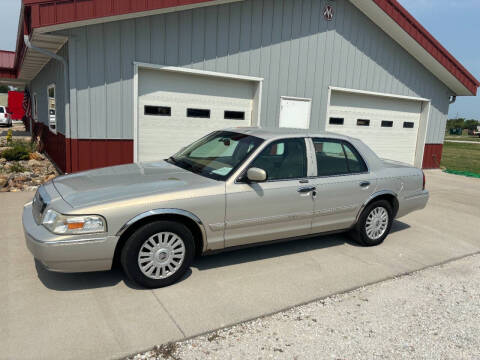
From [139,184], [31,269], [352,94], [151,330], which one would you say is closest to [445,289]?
[151,330]

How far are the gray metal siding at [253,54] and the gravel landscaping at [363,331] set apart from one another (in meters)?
5.90

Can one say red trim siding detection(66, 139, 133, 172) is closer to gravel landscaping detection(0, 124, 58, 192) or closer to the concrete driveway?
gravel landscaping detection(0, 124, 58, 192)

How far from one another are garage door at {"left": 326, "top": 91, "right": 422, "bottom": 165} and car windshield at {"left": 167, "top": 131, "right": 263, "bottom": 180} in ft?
22.5

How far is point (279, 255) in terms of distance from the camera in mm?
4789

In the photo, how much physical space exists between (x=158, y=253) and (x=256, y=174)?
1263 mm

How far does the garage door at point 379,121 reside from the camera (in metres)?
11.4

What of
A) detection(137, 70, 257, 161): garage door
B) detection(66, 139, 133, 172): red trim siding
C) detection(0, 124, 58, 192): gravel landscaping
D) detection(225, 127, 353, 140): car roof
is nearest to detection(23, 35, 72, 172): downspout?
detection(66, 139, 133, 172): red trim siding

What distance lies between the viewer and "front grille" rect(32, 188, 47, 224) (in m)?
3.54

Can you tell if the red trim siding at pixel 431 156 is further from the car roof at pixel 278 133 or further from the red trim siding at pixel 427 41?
the car roof at pixel 278 133

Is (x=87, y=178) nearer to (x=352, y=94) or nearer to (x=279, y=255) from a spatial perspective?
(x=279, y=255)

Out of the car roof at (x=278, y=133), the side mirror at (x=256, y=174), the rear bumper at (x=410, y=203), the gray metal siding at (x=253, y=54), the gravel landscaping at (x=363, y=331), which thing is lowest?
the gravel landscaping at (x=363, y=331)

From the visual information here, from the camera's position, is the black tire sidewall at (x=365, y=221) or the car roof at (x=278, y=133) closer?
the car roof at (x=278, y=133)

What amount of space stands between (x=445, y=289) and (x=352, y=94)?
8.41m

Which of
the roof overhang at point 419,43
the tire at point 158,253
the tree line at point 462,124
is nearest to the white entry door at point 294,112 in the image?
the roof overhang at point 419,43
